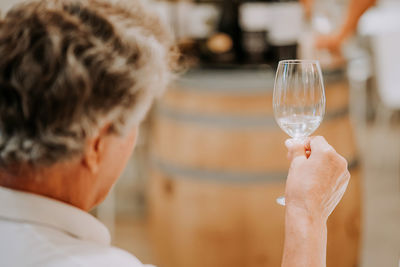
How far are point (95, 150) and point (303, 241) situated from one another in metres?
0.35

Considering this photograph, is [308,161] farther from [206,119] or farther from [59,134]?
[206,119]

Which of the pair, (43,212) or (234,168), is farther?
(234,168)

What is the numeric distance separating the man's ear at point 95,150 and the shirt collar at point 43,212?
67mm

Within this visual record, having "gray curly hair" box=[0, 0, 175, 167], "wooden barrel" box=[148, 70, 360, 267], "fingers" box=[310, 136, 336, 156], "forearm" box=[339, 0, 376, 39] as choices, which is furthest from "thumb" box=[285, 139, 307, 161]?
"forearm" box=[339, 0, 376, 39]

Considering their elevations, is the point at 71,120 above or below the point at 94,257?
above

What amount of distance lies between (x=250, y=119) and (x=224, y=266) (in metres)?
0.56

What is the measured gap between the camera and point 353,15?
73.7 inches

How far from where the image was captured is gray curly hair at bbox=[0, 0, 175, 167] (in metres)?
0.72

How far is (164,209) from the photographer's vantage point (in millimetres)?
2129

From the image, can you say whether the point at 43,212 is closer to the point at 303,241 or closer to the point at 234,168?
the point at 303,241

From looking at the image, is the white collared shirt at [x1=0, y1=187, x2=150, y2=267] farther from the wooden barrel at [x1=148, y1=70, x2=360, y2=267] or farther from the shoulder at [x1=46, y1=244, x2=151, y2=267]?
the wooden barrel at [x1=148, y1=70, x2=360, y2=267]

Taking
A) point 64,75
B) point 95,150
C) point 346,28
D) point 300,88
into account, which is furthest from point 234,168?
point 64,75

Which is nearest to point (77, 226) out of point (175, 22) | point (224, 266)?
point (224, 266)

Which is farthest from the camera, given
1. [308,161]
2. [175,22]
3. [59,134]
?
[175,22]
